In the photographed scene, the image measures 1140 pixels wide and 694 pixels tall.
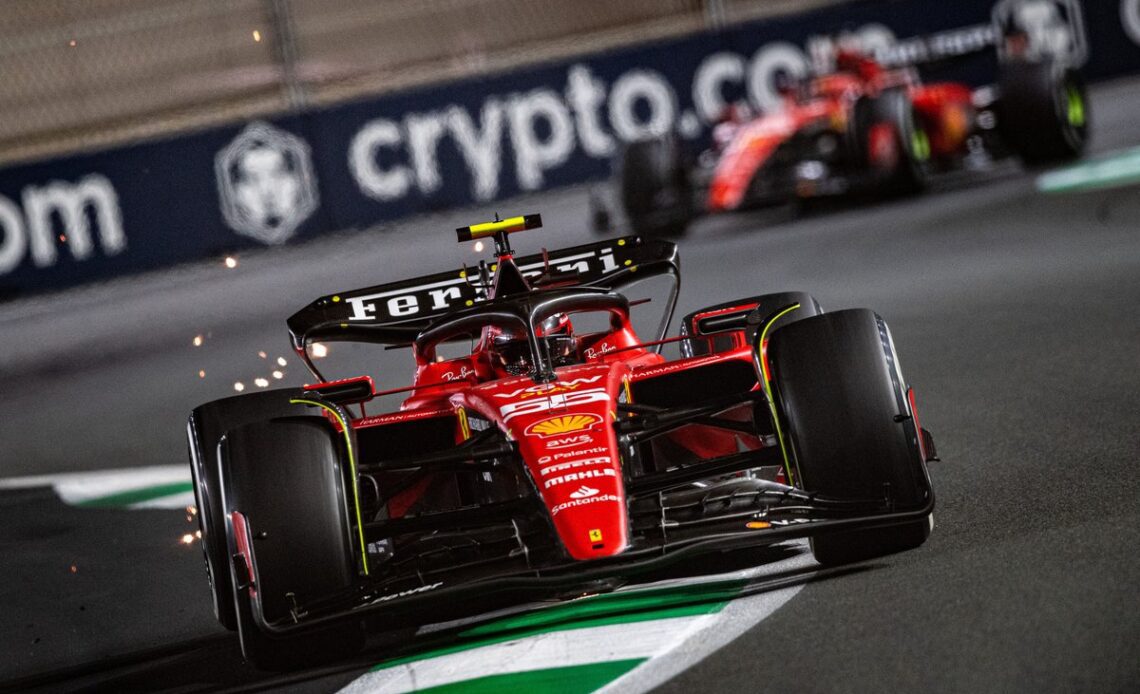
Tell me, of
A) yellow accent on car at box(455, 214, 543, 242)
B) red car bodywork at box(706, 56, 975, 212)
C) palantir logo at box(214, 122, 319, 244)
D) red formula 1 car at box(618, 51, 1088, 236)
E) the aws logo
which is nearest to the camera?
the aws logo

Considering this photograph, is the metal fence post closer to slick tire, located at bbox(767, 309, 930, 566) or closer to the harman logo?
the harman logo

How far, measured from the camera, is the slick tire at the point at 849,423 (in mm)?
4816

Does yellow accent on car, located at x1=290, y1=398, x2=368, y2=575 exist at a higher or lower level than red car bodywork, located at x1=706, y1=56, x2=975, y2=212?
lower

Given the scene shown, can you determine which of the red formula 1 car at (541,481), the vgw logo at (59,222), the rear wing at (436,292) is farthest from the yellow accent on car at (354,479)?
the vgw logo at (59,222)

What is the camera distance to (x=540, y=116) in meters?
24.7

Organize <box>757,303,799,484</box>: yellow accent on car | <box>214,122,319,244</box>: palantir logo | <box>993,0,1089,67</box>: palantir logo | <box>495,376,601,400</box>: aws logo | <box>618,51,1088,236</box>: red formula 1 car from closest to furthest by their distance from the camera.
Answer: <box>757,303,799,484</box>: yellow accent on car, <box>495,376,601,400</box>: aws logo, <box>618,51,1088,236</box>: red formula 1 car, <box>993,0,1089,67</box>: palantir logo, <box>214,122,319,244</box>: palantir logo

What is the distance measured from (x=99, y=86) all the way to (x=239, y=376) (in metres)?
16.1

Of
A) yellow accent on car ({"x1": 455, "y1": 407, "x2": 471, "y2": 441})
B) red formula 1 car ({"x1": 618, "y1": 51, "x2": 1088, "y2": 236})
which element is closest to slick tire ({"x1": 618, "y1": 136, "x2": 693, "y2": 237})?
red formula 1 car ({"x1": 618, "y1": 51, "x2": 1088, "y2": 236})

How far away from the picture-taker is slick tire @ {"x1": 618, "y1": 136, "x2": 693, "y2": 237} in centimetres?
1662

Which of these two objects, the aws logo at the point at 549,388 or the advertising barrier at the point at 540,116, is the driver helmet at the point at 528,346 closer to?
the aws logo at the point at 549,388

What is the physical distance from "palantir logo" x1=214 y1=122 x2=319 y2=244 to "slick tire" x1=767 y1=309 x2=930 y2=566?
20400mm

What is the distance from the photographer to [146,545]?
7.34 metres

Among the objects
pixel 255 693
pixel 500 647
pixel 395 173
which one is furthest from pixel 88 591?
pixel 395 173

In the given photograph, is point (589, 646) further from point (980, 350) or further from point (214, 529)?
point (980, 350)
